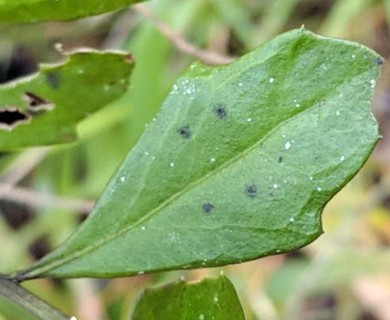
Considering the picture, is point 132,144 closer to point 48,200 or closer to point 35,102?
point 48,200

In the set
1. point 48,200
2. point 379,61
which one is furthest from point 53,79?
point 48,200

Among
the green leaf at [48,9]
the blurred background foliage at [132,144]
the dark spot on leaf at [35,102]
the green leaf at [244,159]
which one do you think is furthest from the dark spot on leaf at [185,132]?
the blurred background foliage at [132,144]

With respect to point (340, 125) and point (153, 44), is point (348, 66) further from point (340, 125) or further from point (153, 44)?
point (153, 44)

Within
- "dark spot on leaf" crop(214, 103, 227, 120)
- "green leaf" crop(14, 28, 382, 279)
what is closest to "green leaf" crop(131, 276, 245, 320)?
"green leaf" crop(14, 28, 382, 279)

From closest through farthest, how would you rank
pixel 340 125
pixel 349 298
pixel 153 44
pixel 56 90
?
pixel 340 125, pixel 56 90, pixel 153 44, pixel 349 298

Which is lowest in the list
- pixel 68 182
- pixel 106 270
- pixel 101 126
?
pixel 68 182

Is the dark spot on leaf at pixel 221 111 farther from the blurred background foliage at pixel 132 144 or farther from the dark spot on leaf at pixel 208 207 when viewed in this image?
the blurred background foliage at pixel 132 144

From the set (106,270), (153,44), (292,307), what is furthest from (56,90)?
(292,307)
